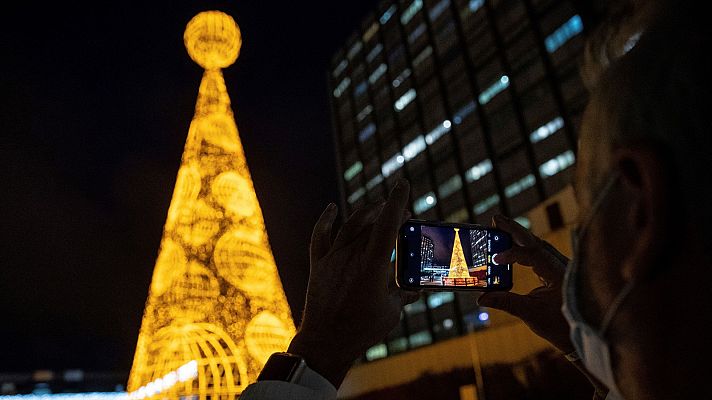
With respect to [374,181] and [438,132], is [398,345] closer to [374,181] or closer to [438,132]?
[374,181]

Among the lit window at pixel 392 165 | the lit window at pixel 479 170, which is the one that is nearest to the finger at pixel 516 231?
the lit window at pixel 479 170

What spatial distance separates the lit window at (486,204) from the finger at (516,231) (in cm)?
3562

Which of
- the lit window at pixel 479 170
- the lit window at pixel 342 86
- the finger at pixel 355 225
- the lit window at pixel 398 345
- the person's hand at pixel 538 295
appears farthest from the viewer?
the lit window at pixel 342 86

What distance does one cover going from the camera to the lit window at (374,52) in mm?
51250

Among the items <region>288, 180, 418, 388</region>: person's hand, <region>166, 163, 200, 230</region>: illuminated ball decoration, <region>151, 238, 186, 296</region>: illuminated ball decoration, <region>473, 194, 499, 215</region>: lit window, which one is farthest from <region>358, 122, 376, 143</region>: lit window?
<region>288, 180, 418, 388</region>: person's hand

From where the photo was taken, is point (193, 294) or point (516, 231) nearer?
point (516, 231)

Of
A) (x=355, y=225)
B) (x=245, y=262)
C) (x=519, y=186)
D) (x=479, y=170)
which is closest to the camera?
(x=355, y=225)

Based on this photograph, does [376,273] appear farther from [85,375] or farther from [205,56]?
[85,375]

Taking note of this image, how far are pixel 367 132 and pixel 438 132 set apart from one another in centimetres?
1080

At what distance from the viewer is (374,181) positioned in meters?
49.3

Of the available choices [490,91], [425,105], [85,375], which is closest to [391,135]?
[425,105]

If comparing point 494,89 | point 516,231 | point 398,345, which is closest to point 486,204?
point 494,89

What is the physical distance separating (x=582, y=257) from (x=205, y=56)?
12.2 metres

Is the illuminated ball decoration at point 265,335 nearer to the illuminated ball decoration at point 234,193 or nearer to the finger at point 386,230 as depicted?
the illuminated ball decoration at point 234,193
